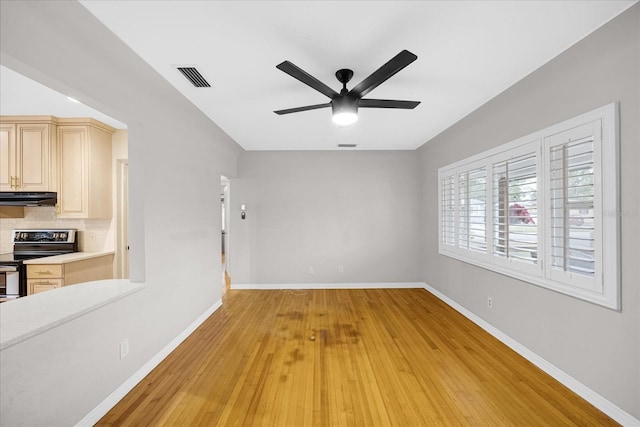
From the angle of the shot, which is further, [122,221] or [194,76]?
A: [122,221]

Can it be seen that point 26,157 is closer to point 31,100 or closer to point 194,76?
point 31,100

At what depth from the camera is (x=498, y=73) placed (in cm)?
248

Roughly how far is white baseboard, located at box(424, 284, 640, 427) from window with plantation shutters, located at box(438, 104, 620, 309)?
0.69 m

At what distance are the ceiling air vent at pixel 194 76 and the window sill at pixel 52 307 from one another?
1912 mm

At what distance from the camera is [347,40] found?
1976mm

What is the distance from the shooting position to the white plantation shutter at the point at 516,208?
2608 mm

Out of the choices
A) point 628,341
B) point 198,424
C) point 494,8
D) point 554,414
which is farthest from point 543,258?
point 198,424

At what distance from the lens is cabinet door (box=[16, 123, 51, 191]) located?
130 inches

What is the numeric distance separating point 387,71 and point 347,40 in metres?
0.42

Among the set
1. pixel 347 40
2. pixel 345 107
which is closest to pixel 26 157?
Answer: pixel 345 107

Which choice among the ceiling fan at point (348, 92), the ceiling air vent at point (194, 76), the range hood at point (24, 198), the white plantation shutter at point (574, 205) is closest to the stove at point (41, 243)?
the range hood at point (24, 198)

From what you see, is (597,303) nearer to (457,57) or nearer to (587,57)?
(587,57)

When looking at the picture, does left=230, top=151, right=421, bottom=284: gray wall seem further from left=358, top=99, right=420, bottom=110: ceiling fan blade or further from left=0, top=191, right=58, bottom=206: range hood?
left=358, top=99, right=420, bottom=110: ceiling fan blade

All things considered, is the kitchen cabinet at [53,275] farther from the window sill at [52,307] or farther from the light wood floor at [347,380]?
the light wood floor at [347,380]
